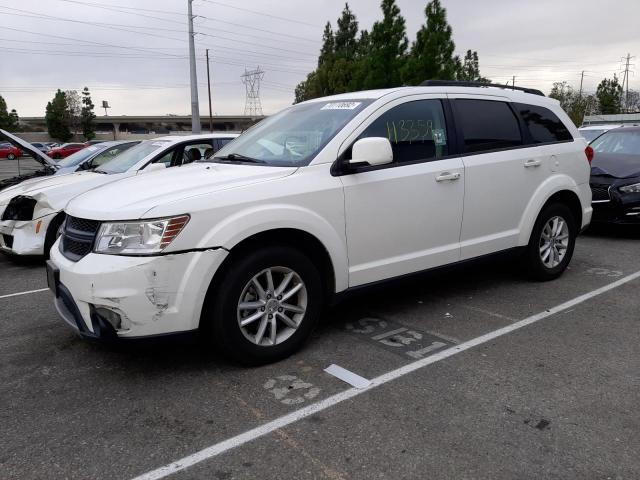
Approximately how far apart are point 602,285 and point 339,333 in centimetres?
293

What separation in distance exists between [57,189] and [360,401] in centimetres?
503

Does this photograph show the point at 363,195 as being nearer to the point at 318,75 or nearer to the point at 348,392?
the point at 348,392

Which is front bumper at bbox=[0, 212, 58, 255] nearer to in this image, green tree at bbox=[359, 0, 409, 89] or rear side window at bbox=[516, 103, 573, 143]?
rear side window at bbox=[516, 103, 573, 143]

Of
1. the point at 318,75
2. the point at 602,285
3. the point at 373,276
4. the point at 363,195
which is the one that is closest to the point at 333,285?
the point at 373,276

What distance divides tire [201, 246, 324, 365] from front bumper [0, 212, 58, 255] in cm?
398

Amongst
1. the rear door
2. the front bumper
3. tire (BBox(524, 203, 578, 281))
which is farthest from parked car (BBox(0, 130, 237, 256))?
tire (BBox(524, 203, 578, 281))

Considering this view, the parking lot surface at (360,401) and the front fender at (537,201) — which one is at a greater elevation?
the front fender at (537,201)

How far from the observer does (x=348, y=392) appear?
3209mm

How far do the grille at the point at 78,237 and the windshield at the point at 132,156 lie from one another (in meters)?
3.59

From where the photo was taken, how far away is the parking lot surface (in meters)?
2.54

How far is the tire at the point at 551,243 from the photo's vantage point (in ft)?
17.0

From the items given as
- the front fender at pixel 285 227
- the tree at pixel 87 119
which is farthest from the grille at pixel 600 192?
the tree at pixel 87 119

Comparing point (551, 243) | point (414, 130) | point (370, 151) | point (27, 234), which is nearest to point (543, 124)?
point (551, 243)

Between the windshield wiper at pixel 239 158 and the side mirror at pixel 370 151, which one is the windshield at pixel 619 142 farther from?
the windshield wiper at pixel 239 158
